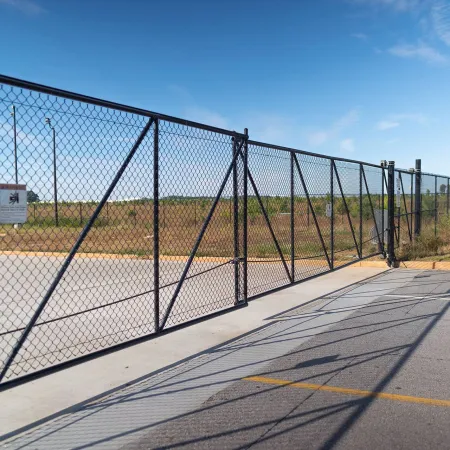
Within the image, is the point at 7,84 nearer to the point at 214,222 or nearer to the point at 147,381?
the point at 147,381

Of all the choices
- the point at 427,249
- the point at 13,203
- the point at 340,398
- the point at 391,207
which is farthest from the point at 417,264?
the point at 13,203

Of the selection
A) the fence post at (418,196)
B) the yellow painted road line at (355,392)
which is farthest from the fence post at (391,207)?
the yellow painted road line at (355,392)

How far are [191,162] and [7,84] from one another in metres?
2.55

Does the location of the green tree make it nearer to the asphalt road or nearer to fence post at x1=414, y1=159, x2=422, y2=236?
the asphalt road

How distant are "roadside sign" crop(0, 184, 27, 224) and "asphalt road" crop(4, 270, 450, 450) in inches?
63.3

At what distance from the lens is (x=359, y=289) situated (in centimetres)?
960

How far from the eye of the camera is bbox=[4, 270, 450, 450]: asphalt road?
11.9 feet

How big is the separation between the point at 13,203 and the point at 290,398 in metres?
2.76

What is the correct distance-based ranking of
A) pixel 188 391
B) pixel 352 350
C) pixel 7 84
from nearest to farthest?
pixel 7 84 → pixel 188 391 → pixel 352 350

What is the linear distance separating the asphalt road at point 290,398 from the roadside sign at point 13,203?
1609 millimetres

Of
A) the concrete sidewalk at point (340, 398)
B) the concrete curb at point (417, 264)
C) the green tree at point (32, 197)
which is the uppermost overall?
the green tree at point (32, 197)

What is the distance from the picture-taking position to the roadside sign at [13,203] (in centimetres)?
346

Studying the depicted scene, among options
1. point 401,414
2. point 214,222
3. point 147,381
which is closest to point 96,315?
point 214,222

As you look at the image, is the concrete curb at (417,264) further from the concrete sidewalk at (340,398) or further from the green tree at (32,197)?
the green tree at (32,197)
